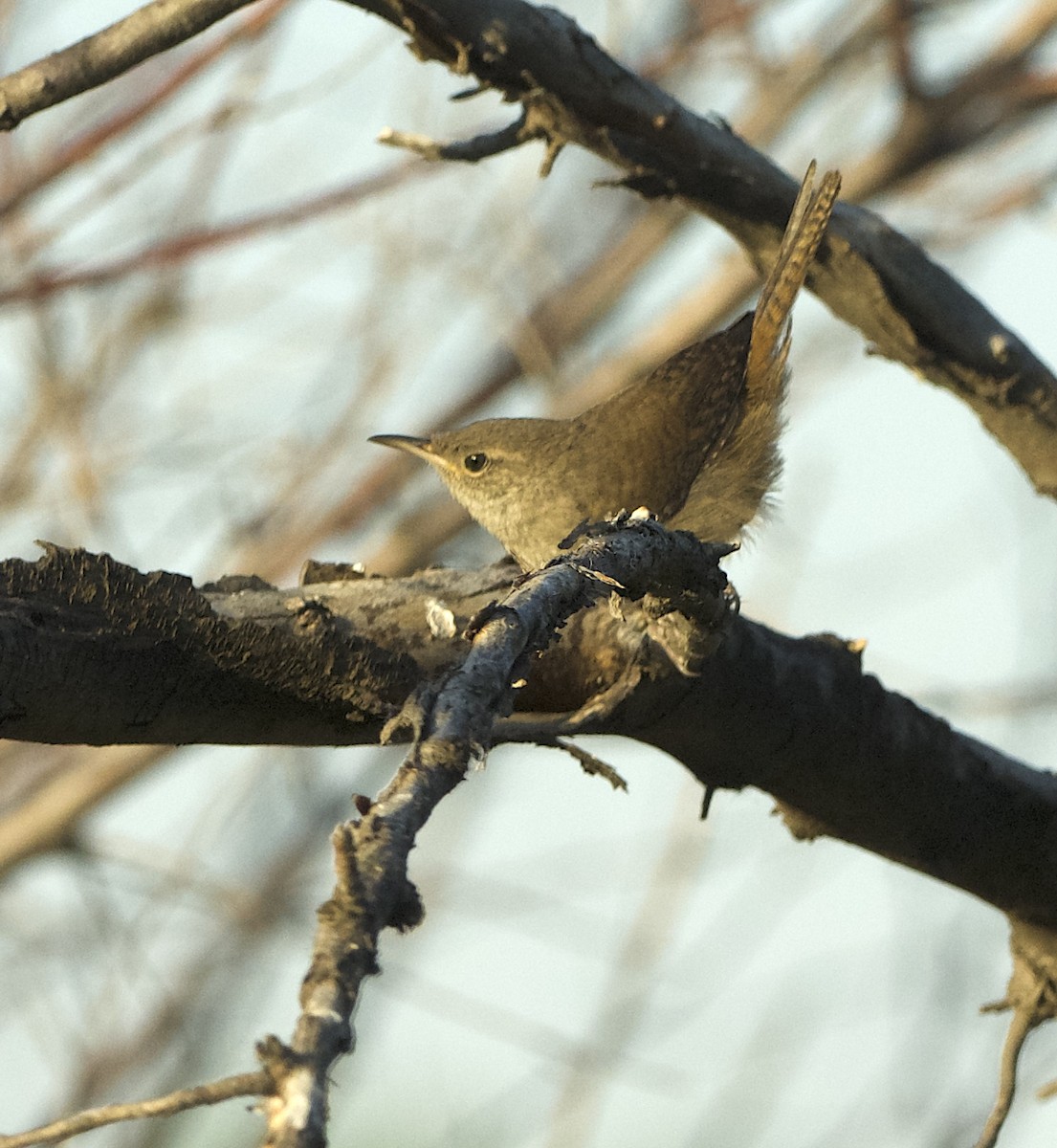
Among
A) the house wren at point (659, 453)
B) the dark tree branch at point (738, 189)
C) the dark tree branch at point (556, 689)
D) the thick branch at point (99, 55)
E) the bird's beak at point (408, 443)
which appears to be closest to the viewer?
the dark tree branch at point (556, 689)

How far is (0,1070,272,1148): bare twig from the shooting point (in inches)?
39.8

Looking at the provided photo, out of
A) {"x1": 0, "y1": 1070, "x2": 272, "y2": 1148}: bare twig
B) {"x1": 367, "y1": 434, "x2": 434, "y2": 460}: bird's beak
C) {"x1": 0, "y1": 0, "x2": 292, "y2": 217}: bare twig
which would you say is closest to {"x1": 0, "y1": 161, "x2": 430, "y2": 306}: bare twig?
{"x1": 0, "y1": 0, "x2": 292, "y2": 217}: bare twig

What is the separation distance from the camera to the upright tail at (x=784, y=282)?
2.85 metres

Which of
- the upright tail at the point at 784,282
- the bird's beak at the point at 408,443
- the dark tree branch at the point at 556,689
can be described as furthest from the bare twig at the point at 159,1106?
the bird's beak at the point at 408,443

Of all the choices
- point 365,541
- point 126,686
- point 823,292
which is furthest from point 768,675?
point 365,541

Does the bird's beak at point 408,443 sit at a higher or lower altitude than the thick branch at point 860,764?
higher

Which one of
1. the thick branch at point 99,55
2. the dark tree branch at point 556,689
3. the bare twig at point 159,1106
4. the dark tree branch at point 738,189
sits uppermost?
the dark tree branch at point 738,189

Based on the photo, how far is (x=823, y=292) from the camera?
310cm

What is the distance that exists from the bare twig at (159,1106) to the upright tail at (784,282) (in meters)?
2.18

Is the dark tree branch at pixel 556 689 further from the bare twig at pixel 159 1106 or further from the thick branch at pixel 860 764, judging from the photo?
the bare twig at pixel 159 1106

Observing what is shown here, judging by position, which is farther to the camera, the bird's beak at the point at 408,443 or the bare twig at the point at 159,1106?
the bird's beak at the point at 408,443

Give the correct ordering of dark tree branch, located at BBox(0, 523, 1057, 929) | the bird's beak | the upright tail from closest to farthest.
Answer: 1. dark tree branch, located at BBox(0, 523, 1057, 929)
2. the upright tail
3. the bird's beak

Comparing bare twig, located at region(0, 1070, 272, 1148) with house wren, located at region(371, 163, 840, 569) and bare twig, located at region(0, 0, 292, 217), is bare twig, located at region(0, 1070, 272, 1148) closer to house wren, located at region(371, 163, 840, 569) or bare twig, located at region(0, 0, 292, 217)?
bare twig, located at region(0, 0, 292, 217)

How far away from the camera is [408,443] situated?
4.21 metres
